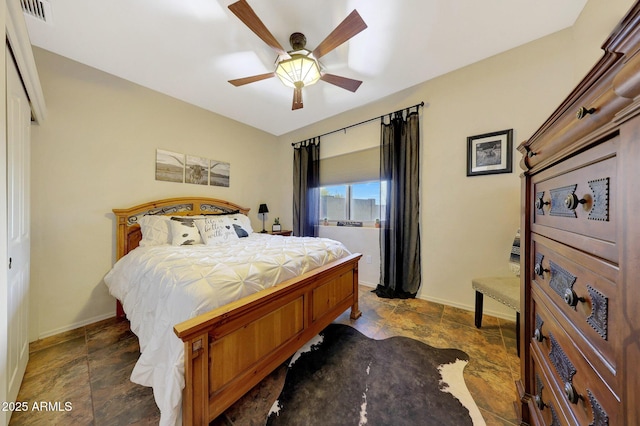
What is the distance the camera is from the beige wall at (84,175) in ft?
7.07

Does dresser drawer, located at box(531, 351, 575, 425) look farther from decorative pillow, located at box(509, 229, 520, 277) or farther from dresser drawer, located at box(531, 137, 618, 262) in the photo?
decorative pillow, located at box(509, 229, 520, 277)

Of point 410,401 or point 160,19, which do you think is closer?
point 410,401

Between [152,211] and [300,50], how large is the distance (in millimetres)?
2563

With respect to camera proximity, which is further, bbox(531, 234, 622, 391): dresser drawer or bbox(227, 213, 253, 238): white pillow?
bbox(227, 213, 253, 238): white pillow

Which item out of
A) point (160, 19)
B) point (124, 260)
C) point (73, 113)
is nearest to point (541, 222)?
point (160, 19)

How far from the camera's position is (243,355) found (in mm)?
1320

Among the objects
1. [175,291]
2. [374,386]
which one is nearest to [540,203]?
[374,386]

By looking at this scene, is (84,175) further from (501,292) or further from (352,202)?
(501,292)

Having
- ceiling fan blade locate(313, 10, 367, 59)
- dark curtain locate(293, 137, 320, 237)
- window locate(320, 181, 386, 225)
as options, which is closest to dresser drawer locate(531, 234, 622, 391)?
ceiling fan blade locate(313, 10, 367, 59)

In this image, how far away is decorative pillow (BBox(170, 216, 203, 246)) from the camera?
2.47 meters

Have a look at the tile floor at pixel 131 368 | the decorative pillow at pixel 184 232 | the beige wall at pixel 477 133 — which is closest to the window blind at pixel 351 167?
the beige wall at pixel 477 133

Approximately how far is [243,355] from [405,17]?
9.19ft

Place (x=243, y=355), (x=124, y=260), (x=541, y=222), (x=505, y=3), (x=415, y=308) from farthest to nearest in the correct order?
(x=415, y=308) < (x=124, y=260) < (x=505, y=3) < (x=243, y=355) < (x=541, y=222)

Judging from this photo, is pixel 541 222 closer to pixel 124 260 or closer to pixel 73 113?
pixel 124 260
